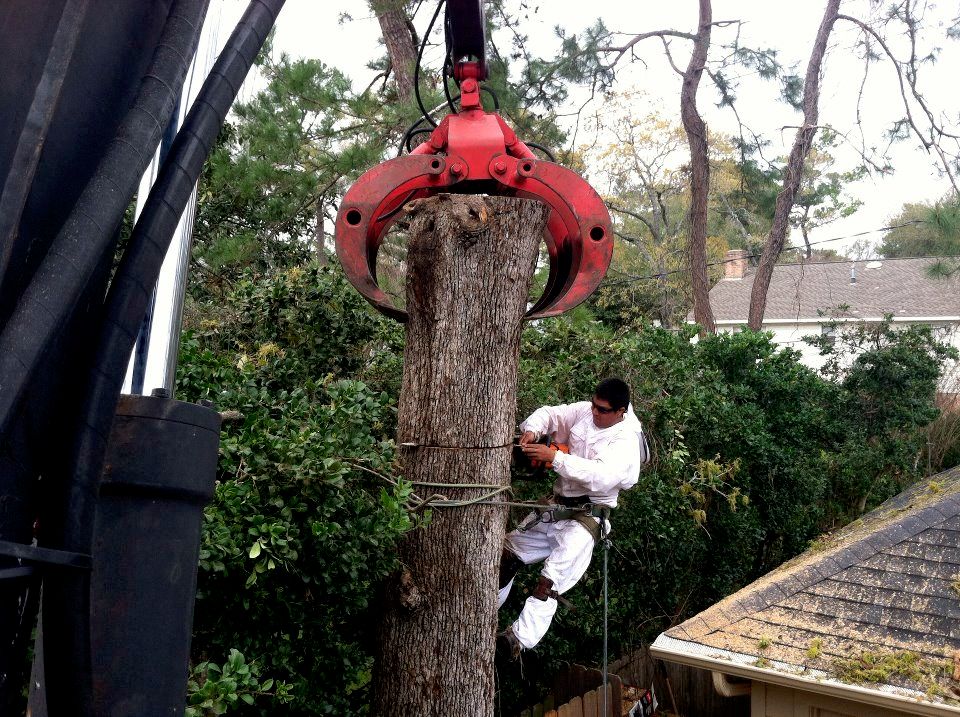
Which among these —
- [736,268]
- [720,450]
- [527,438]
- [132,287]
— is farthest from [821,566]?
[736,268]

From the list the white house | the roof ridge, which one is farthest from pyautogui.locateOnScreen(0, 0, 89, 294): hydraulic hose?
the white house

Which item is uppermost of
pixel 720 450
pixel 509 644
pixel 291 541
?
pixel 720 450

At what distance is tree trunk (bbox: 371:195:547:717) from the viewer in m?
3.99

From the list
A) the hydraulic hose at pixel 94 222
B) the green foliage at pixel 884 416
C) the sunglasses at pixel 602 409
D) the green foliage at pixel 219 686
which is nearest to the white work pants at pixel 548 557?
the sunglasses at pixel 602 409

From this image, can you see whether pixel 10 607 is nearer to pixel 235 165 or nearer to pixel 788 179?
pixel 235 165

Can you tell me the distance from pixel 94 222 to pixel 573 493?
4.87 m

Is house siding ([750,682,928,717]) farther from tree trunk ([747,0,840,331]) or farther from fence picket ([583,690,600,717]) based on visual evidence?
tree trunk ([747,0,840,331])

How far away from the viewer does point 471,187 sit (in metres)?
4.48

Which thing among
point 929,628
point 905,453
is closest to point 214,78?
point 929,628

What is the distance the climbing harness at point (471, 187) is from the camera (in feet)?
14.0

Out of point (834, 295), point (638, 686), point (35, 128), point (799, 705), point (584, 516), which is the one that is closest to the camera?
point (35, 128)

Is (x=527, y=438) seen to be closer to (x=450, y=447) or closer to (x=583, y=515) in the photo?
(x=583, y=515)

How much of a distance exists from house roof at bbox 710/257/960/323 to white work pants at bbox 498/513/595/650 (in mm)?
25692

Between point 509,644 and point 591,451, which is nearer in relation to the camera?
point 509,644
